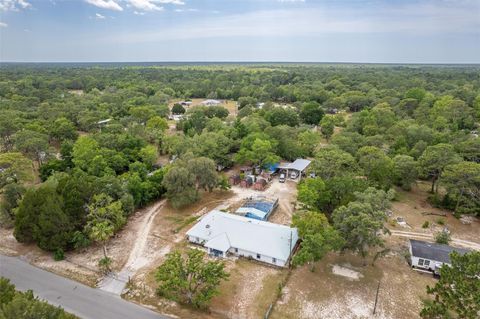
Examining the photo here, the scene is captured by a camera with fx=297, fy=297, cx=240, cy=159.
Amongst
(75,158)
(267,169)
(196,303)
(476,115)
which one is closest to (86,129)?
(75,158)

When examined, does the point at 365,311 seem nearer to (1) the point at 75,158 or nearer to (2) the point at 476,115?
(1) the point at 75,158

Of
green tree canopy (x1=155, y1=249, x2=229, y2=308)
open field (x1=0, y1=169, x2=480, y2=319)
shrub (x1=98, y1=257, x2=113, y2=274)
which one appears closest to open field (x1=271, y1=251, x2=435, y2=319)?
open field (x1=0, y1=169, x2=480, y2=319)

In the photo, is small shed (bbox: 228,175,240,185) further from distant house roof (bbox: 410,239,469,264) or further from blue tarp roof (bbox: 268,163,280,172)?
distant house roof (bbox: 410,239,469,264)

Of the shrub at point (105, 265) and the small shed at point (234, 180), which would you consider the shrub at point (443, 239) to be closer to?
the small shed at point (234, 180)

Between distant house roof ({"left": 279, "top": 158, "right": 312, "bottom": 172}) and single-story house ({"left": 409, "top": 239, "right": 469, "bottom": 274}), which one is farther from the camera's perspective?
distant house roof ({"left": 279, "top": 158, "right": 312, "bottom": 172})

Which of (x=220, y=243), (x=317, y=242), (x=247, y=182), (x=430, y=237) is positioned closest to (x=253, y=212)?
(x=220, y=243)

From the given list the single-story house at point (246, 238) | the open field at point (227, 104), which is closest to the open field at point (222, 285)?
the single-story house at point (246, 238)
